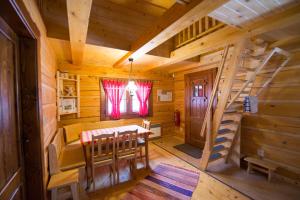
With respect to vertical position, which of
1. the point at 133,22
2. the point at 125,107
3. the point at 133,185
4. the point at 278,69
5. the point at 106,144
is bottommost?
the point at 133,185

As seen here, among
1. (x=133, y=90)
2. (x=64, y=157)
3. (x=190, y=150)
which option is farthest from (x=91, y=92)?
(x=190, y=150)

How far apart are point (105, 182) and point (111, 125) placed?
164 centimetres

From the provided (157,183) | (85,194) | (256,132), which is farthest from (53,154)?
(256,132)

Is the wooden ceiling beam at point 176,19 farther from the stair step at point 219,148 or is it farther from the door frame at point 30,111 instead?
the stair step at point 219,148

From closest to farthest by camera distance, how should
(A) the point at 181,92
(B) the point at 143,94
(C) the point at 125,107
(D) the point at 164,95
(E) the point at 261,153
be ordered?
1. (E) the point at 261,153
2. (C) the point at 125,107
3. (B) the point at 143,94
4. (A) the point at 181,92
5. (D) the point at 164,95

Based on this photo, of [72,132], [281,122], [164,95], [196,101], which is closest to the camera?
[281,122]

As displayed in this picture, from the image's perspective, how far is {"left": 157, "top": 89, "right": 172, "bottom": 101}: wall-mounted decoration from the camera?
4789mm

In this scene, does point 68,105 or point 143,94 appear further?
point 143,94

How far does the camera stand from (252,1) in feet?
4.95

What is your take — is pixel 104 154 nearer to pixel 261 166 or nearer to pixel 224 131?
pixel 224 131

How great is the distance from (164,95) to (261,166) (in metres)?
3.10

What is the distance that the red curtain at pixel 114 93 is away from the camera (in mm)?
3848

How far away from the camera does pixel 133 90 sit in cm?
287

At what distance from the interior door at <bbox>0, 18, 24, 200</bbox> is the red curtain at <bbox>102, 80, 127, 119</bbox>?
2617 millimetres
